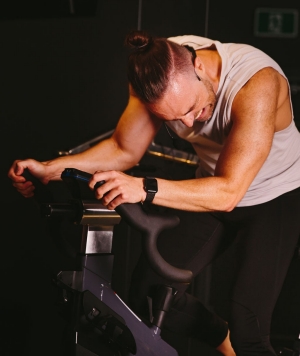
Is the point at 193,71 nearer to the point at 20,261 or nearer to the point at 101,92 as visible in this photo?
the point at 101,92

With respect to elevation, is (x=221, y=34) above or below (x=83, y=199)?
above

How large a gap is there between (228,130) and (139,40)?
45cm

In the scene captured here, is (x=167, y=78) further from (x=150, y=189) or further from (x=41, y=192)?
(x=41, y=192)

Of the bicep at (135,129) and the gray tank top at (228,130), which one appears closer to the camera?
the gray tank top at (228,130)

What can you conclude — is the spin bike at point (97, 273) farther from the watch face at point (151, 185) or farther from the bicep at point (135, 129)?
the bicep at point (135, 129)

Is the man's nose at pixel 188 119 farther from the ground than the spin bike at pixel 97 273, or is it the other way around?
the man's nose at pixel 188 119

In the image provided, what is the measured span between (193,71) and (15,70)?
1.68 m

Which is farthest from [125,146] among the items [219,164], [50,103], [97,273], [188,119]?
[50,103]

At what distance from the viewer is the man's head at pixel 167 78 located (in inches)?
84.5

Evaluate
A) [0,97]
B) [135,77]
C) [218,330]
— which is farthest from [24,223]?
[135,77]

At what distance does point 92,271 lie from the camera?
6.65 feet

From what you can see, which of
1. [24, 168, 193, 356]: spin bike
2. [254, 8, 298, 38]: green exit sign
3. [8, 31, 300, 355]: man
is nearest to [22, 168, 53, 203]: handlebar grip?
[24, 168, 193, 356]: spin bike

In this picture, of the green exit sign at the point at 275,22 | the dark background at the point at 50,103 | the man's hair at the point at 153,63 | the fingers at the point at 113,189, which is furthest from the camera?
the green exit sign at the point at 275,22

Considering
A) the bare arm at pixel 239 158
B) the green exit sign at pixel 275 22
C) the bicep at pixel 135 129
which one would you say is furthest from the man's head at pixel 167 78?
the green exit sign at pixel 275 22
